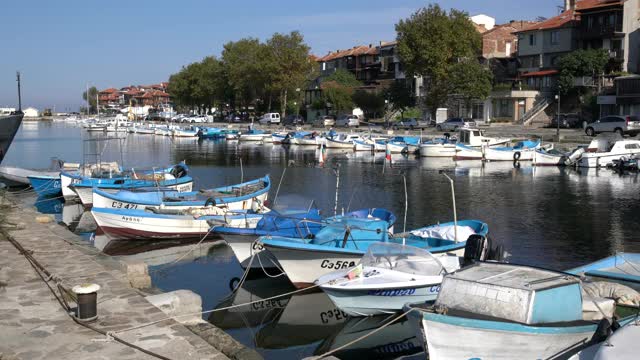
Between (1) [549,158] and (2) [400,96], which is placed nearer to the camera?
(1) [549,158]

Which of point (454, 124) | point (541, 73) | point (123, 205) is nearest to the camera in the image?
point (123, 205)

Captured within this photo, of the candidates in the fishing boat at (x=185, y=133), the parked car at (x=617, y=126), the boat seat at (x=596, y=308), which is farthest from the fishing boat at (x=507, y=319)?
the fishing boat at (x=185, y=133)

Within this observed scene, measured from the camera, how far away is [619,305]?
11.0 meters

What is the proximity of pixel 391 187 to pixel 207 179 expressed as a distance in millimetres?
12352

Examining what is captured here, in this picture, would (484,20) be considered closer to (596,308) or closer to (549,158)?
(549,158)

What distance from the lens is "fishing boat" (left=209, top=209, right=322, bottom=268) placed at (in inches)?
645

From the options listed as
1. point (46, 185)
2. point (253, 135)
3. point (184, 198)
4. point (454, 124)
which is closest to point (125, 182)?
point (184, 198)

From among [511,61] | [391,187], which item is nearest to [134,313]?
[391,187]

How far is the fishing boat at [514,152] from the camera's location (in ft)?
166

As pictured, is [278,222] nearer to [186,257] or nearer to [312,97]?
[186,257]

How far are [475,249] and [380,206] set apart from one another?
1600 centimetres

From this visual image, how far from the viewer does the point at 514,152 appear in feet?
168

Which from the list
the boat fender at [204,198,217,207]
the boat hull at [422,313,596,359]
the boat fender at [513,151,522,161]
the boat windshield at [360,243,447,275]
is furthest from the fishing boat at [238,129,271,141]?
the boat hull at [422,313,596,359]

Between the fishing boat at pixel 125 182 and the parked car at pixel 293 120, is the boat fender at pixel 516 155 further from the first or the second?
the parked car at pixel 293 120
